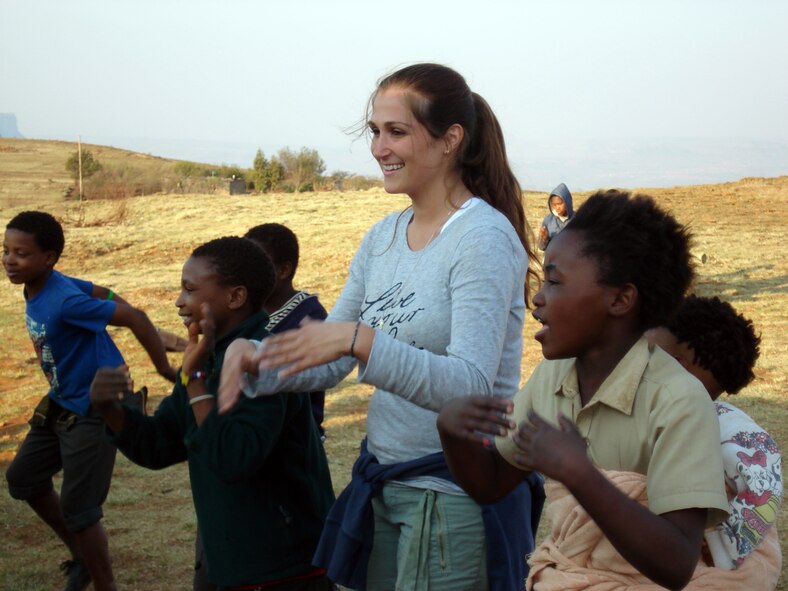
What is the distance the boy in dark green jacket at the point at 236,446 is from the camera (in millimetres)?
2609

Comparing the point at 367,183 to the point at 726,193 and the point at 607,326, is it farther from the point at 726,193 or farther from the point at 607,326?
the point at 607,326

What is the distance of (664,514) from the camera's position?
1668 millimetres

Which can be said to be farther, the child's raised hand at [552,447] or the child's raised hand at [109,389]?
the child's raised hand at [109,389]

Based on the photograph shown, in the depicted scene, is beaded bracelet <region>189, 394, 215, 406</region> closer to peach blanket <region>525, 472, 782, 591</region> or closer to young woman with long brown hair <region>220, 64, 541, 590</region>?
young woman with long brown hair <region>220, 64, 541, 590</region>

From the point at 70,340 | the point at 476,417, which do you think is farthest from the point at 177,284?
the point at 476,417

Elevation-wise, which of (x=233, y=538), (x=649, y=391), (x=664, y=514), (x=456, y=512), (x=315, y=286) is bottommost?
(x=315, y=286)

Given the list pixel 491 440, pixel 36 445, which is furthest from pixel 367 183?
pixel 491 440

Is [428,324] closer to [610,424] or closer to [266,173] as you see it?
[610,424]

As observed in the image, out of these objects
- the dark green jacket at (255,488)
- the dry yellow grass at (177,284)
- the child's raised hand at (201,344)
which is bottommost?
the dry yellow grass at (177,284)

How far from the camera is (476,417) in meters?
1.78

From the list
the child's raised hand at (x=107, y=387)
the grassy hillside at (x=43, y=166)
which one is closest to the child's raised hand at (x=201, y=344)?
the child's raised hand at (x=107, y=387)

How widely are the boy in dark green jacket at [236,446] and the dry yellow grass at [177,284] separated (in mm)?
2360

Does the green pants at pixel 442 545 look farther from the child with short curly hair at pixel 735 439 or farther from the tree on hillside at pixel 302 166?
the tree on hillside at pixel 302 166

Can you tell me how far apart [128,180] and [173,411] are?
3364 centimetres
